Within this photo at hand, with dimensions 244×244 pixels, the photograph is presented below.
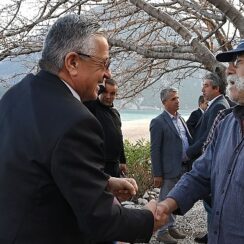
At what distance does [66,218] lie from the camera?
189 cm

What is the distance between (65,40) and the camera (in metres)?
1.98

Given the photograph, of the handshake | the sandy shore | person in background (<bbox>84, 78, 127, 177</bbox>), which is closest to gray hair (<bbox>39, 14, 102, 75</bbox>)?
the handshake

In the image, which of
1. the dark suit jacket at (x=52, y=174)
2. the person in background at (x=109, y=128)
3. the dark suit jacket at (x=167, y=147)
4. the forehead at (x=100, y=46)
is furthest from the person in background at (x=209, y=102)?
the dark suit jacket at (x=52, y=174)

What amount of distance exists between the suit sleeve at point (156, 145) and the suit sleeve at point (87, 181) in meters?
3.82

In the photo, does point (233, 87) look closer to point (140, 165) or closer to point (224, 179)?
point (224, 179)

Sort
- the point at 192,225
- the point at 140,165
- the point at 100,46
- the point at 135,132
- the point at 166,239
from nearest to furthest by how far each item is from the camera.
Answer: the point at 100,46
the point at 166,239
the point at 192,225
the point at 140,165
the point at 135,132

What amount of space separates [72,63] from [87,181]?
55cm

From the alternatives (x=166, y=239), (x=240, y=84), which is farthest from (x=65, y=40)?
(x=166, y=239)

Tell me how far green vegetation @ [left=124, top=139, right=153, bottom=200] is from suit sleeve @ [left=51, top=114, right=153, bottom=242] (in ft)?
20.3

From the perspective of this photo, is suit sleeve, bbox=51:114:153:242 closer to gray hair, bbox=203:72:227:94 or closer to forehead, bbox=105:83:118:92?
forehead, bbox=105:83:118:92

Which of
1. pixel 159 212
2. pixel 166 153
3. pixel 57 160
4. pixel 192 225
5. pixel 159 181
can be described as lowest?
pixel 192 225

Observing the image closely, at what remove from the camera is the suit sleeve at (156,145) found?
18.9 ft

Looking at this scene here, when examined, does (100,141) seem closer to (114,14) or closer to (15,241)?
(15,241)

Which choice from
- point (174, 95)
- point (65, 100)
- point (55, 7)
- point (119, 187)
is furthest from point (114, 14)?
point (65, 100)
